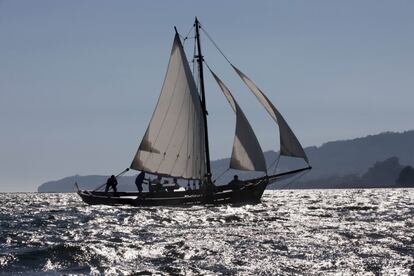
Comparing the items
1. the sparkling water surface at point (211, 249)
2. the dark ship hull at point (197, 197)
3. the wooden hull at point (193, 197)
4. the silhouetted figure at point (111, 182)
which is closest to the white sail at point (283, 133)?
the dark ship hull at point (197, 197)

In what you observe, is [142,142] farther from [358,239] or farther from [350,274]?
[350,274]

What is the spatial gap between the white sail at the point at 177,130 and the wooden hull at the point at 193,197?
1.91 meters

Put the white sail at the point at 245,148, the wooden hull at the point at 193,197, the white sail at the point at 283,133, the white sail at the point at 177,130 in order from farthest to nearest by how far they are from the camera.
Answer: the wooden hull at the point at 193,197, the white sail at the point at 177,130, the white sail at the point at 245,148, the white sail at the point at 283,133

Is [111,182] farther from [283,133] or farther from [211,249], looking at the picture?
[211,249]

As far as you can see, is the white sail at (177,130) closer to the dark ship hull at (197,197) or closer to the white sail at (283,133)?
the dark ship hull at (197,197)

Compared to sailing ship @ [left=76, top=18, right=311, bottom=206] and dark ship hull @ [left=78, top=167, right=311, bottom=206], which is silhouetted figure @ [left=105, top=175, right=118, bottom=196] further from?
sailing ship @ [left=76, top=18, right=311, bottom=206]

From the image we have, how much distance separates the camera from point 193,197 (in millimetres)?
56750

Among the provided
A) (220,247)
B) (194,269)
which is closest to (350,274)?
(194,269)

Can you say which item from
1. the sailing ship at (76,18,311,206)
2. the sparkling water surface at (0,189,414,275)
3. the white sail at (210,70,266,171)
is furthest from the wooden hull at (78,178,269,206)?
the sparkling water surface at (0,189,414,275)

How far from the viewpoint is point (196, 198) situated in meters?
56.8

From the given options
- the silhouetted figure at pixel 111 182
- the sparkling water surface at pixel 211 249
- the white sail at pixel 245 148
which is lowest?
the sparkling water surface at pixel 211 249

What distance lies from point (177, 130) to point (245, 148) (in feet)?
20.6

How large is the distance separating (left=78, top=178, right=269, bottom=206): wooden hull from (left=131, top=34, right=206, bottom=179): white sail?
1.91 m

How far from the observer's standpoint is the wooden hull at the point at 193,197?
56.8 m
